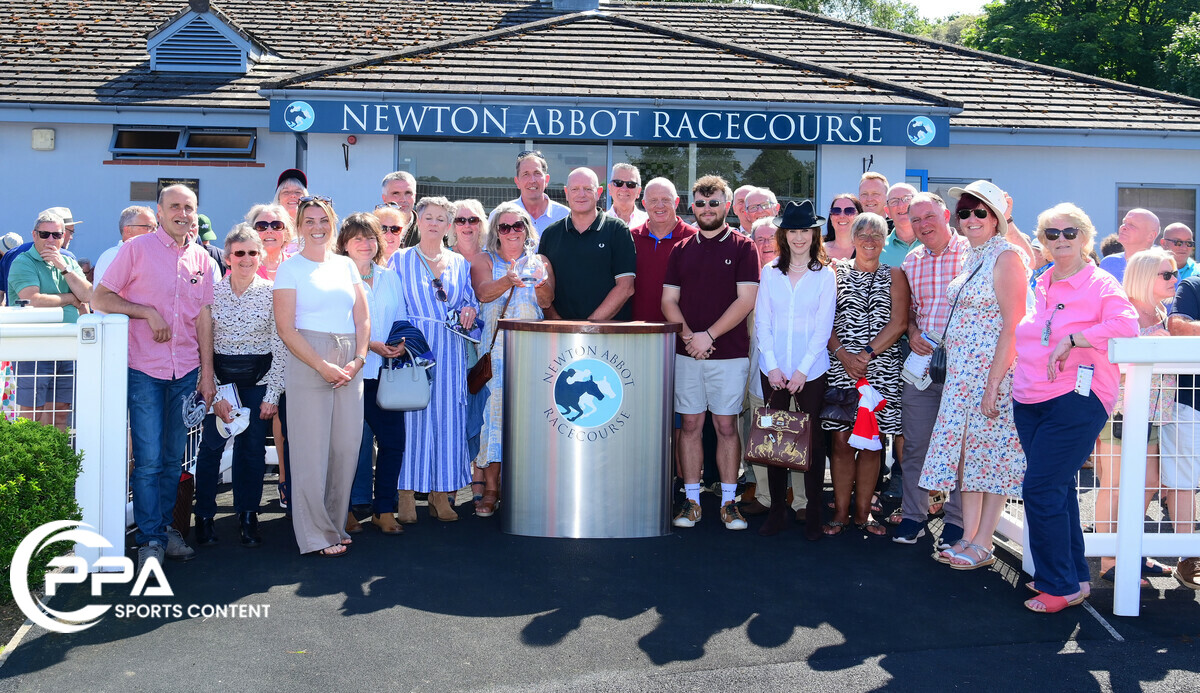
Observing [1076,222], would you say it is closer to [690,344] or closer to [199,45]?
[690,344]

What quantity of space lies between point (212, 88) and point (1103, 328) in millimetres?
Result: 12389

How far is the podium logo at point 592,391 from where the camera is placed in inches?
227

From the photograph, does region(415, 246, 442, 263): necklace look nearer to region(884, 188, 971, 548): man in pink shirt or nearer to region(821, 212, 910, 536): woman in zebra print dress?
region(821, 212, 910, 536): woman in zebra print dress

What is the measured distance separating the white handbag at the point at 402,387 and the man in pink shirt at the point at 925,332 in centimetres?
291

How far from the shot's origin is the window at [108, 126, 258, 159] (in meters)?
13.6

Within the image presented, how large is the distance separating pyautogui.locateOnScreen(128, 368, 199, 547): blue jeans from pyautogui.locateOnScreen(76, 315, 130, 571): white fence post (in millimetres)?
193

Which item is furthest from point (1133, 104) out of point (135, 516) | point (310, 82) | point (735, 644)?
point (135, 516)

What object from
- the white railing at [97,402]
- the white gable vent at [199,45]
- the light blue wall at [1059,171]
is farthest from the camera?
the white gable vent at [199,45]

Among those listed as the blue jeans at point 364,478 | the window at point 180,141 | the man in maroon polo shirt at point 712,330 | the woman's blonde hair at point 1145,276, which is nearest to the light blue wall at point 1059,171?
the woman's blonde hair at point 1145,276

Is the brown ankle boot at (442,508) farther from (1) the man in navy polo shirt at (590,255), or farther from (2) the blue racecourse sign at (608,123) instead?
(2) the blue racecourse sign at (608,123)

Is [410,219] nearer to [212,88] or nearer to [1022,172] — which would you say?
[212,88]

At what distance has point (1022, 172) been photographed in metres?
13.7

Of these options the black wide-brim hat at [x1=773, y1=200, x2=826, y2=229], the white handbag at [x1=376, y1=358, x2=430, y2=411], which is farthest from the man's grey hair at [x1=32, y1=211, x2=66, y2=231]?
the black wide-brim hat at [x1=773, y1=200, x2=826, y2=229]

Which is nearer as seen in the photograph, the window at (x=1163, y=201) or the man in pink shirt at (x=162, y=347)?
the man in pink shirt at (x=162, y=347)
